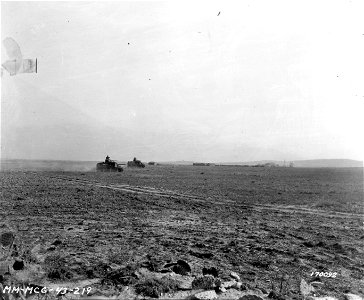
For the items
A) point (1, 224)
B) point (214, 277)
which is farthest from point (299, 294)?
point (1, 224)

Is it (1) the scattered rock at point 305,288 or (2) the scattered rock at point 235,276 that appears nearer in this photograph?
(1) the scattered rock at point 305,288

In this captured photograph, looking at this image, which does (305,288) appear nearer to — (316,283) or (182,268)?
(316,283)

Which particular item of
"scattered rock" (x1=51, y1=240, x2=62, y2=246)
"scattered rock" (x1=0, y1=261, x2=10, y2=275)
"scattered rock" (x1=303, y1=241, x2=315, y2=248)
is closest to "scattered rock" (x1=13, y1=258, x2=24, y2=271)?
"scattered rock" (x1=0, y1=261, x2=10, y2=275)

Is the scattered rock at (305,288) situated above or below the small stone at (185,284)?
below

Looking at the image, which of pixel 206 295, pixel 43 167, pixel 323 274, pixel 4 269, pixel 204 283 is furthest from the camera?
pixel 43 167

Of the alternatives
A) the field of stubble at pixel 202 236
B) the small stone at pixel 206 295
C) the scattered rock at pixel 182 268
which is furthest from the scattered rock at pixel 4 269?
the small stone at pixel 206 295

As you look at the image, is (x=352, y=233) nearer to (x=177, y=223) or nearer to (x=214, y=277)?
(x=177, y=223)

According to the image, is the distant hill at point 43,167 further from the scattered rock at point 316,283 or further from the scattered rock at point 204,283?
the scattered rock at point 316,283

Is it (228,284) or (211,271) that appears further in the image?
(211,271)

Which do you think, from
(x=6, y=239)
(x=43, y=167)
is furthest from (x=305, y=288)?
(x=43, y=167)

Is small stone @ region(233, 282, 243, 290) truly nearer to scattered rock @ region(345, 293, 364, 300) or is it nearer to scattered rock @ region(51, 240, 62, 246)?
scattered rock @ region(345, 293, 364, 300)
